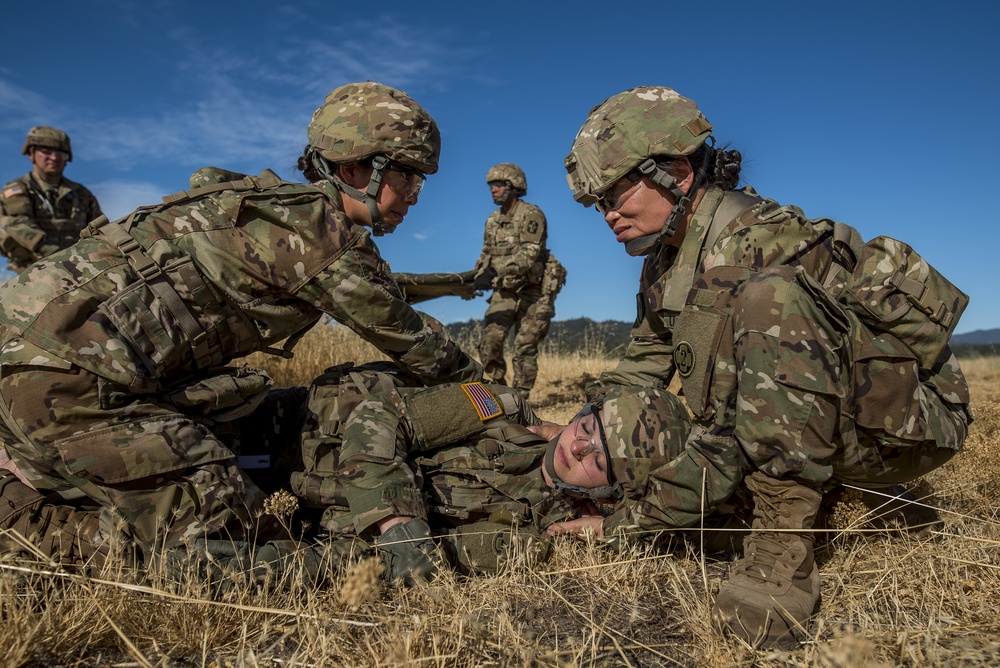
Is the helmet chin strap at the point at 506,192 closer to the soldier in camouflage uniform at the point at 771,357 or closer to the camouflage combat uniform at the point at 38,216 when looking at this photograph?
the camouflage combat uniform at the point at 38,216

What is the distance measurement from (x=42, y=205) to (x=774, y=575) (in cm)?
1086

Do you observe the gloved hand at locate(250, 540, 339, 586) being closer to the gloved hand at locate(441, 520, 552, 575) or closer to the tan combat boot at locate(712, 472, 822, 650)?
the gloved hand at locate(441, 520, 552, 575)

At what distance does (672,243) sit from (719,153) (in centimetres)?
48

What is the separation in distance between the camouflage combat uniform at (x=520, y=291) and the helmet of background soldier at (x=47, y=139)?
241 inches

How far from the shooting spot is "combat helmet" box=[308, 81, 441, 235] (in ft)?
11.6

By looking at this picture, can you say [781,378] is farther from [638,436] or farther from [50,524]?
[50,524]

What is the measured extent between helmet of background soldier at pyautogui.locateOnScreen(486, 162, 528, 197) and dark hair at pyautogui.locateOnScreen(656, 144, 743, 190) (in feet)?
24.7

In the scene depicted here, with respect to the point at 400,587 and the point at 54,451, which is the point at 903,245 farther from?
the point at 54,451

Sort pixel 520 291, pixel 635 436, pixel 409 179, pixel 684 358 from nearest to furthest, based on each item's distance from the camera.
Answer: pixel 684 358
pixel 635 436
pixel 409 179
pixel 520 291

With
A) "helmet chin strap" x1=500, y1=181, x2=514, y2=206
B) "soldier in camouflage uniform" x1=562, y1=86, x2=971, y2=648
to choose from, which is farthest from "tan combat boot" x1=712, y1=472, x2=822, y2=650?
"helmet chin strap" x1=500, y1=181, x2=514, y2=206

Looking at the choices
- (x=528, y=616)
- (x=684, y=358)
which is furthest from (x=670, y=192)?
(x=528, y=616)

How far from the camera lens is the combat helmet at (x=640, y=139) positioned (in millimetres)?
3264

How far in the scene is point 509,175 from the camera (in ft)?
35.4

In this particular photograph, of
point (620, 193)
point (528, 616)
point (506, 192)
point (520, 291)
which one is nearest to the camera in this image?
point (528, 616)
